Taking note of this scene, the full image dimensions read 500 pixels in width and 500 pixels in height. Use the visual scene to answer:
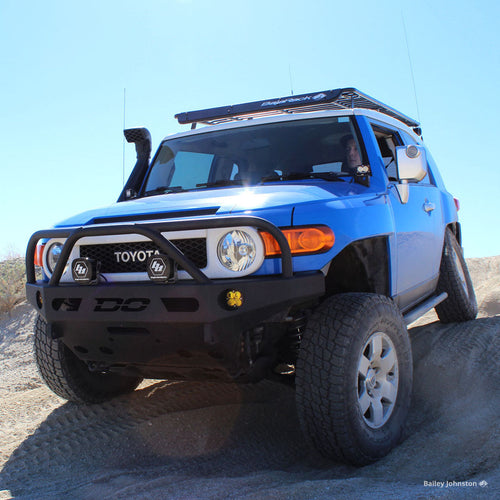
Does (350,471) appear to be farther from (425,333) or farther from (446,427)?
(425,333)

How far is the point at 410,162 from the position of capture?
383 centimetres

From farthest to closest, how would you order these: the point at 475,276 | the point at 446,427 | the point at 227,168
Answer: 1. the point at 475,276
2. the point at 227,168
3. the point at 446,427

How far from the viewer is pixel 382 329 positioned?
3318mm

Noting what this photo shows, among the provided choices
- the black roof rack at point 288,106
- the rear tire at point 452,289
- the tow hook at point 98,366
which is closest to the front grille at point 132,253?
the tow hook at point 98,366

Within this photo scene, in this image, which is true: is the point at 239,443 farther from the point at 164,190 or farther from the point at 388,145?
→ the point at 388,145

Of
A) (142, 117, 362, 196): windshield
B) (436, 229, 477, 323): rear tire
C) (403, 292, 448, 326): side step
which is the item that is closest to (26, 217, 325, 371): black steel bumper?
(142, 117, 362, 196): windshield

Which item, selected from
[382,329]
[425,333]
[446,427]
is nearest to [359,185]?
[382,329]

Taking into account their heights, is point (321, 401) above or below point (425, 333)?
above

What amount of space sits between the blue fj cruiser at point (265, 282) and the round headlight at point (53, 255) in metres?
0.01

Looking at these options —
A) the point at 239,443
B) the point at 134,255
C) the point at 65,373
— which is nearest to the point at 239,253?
the point at 134,255

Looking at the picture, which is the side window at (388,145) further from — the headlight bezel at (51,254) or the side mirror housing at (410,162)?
the headlight bezel at (51,254)

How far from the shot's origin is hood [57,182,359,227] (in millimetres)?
2996

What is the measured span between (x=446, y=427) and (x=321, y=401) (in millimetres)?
1091

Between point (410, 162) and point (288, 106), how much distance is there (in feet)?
4.09
